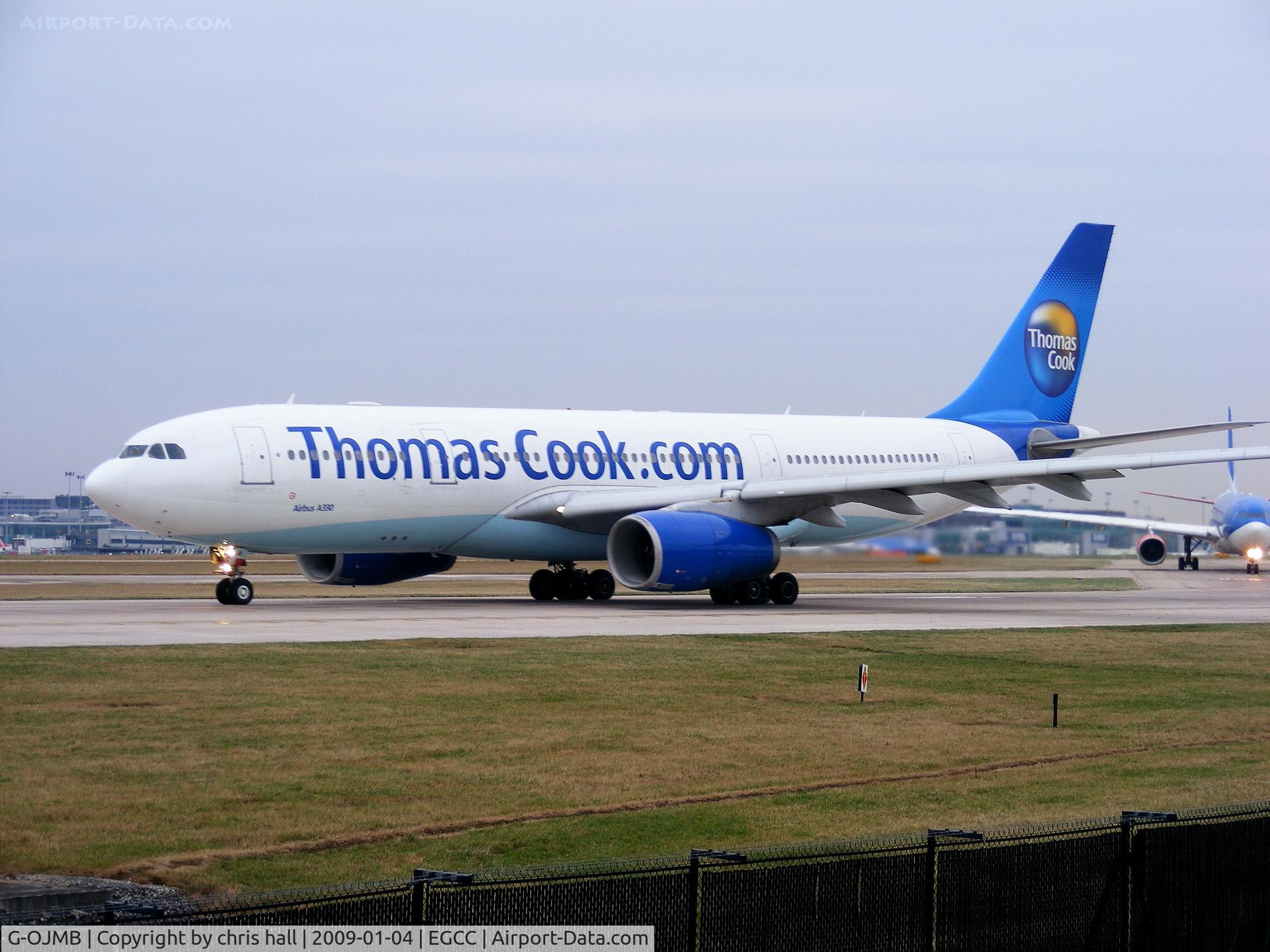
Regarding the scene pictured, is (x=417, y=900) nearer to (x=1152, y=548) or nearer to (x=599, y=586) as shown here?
(x=599, y=586)

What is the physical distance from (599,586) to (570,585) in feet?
2.70

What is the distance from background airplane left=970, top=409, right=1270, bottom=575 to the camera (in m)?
64.4

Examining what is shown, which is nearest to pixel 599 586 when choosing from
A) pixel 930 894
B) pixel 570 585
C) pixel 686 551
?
pixel 570 585

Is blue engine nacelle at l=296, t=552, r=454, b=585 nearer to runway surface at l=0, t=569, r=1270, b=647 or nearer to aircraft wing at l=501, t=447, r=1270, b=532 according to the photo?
runway surface at l=0, t=569, r=1270, b=647

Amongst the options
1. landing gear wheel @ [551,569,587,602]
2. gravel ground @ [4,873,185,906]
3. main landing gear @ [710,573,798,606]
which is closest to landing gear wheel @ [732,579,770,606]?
main landing gear @ [710,573,798,606]

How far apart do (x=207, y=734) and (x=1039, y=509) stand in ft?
123

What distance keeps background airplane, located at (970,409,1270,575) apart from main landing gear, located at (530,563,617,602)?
2992cm

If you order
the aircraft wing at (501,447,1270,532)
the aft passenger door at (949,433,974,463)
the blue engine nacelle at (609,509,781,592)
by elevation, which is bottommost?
the blue engine nacelle at (609,509,781,592)

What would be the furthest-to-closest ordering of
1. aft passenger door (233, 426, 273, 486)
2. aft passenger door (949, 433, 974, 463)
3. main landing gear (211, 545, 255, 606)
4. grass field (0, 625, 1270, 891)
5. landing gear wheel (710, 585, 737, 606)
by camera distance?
1. aft passenger door (949, 433, 974, 463)
2. landing gear wheel (710, 585, 737, 606)
3. main landing gear (211, 545, 255, 606)
4. aft passenger door (233, 426, 273, 486)
5. grass field (0, 625, 1270, 891)

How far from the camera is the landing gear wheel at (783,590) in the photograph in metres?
34.7

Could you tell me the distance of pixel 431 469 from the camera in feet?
106

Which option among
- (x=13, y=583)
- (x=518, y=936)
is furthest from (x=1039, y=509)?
(x=518, y=936)

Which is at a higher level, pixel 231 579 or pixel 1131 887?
pixel 231 579

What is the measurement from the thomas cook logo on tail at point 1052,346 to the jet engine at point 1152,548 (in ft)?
81.5
